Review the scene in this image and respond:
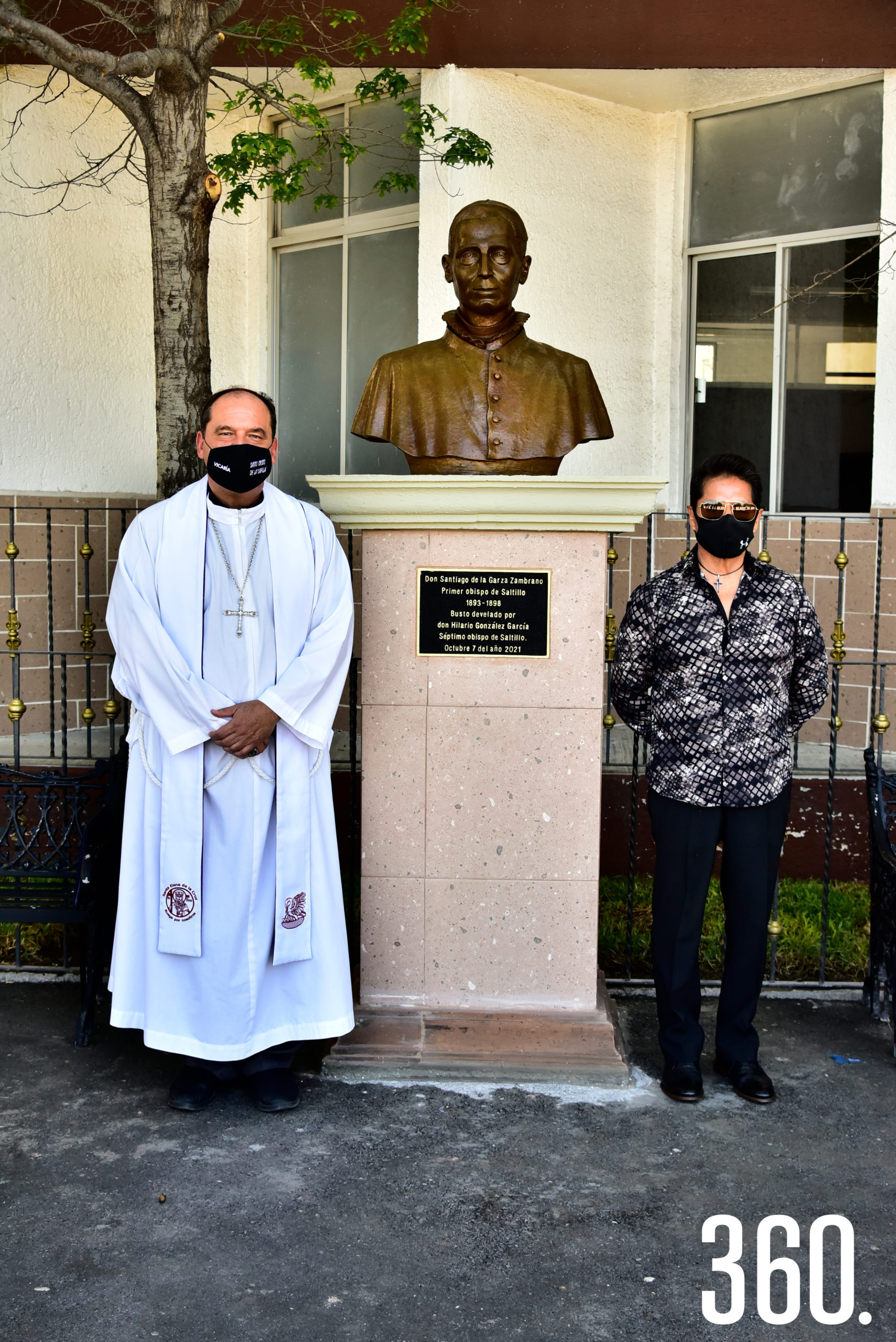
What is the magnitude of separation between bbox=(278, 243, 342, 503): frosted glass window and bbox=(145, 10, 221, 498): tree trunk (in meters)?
3.53

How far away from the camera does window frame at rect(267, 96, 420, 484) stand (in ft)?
25.8

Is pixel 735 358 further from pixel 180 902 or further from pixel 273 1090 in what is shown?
pixel 273 1090

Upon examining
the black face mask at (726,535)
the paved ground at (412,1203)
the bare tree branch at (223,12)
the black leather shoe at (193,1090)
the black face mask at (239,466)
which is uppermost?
the bare tree branch at (223,12)

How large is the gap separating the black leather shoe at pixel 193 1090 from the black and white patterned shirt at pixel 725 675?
162cm

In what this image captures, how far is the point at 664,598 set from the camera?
147 inches

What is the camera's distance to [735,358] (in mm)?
8000

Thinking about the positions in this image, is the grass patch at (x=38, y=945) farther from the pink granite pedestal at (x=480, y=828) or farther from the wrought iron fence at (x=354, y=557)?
the pink granite pedestal at (x=480, y=828)

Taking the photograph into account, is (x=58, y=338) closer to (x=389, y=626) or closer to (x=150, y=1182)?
(x=389, y=626)

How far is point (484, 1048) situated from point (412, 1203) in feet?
2.71

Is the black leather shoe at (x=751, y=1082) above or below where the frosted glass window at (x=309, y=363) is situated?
below

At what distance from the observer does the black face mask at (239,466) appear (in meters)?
3.60

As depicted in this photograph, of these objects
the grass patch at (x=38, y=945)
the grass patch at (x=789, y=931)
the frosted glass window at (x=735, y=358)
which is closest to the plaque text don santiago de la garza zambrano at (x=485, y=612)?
the grass patch at (x=789, y=931)

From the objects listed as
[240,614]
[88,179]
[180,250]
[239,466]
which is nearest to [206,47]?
[180,250]

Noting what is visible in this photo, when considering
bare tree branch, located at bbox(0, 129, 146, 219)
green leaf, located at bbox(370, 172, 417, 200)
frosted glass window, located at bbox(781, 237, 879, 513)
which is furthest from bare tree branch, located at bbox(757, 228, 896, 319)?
bare tree branch, located at bbox(0, 129, 146, 219)
